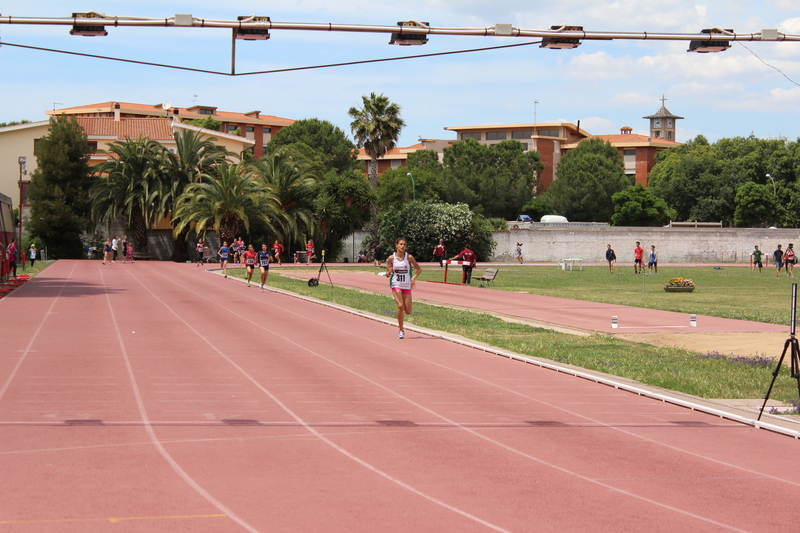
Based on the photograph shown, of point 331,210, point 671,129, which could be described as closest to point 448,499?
point 331,210

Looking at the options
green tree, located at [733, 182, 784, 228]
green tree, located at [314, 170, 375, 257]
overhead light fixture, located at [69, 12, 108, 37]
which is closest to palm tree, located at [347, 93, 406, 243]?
green tree, located at [314, 170, 375, 257]

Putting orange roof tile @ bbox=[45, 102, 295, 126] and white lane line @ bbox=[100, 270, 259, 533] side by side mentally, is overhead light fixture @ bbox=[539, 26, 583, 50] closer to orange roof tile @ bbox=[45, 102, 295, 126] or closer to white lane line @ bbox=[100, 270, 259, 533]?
white lane line @ bbox=[100, 270, 259, 533]

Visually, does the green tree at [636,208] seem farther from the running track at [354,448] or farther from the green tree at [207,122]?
the running track at [354,448]

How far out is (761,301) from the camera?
26.5 metres

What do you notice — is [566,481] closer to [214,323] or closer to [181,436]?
[181,436]

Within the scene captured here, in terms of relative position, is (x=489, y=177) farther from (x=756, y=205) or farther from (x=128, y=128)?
(x=128, y=128)

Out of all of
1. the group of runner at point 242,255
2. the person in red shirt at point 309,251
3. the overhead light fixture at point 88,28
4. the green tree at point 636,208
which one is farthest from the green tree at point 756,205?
the overhead light fixture at point 88,28

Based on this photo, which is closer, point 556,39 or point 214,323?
point 556,39

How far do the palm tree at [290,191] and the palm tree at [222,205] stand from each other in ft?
6.76

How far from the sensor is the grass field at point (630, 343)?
1115 centimetres

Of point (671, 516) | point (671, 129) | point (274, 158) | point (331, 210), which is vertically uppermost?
point (671, 129)

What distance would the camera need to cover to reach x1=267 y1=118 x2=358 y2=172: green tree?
103 metres

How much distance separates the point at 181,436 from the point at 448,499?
10.00ft

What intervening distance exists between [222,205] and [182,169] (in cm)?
577
